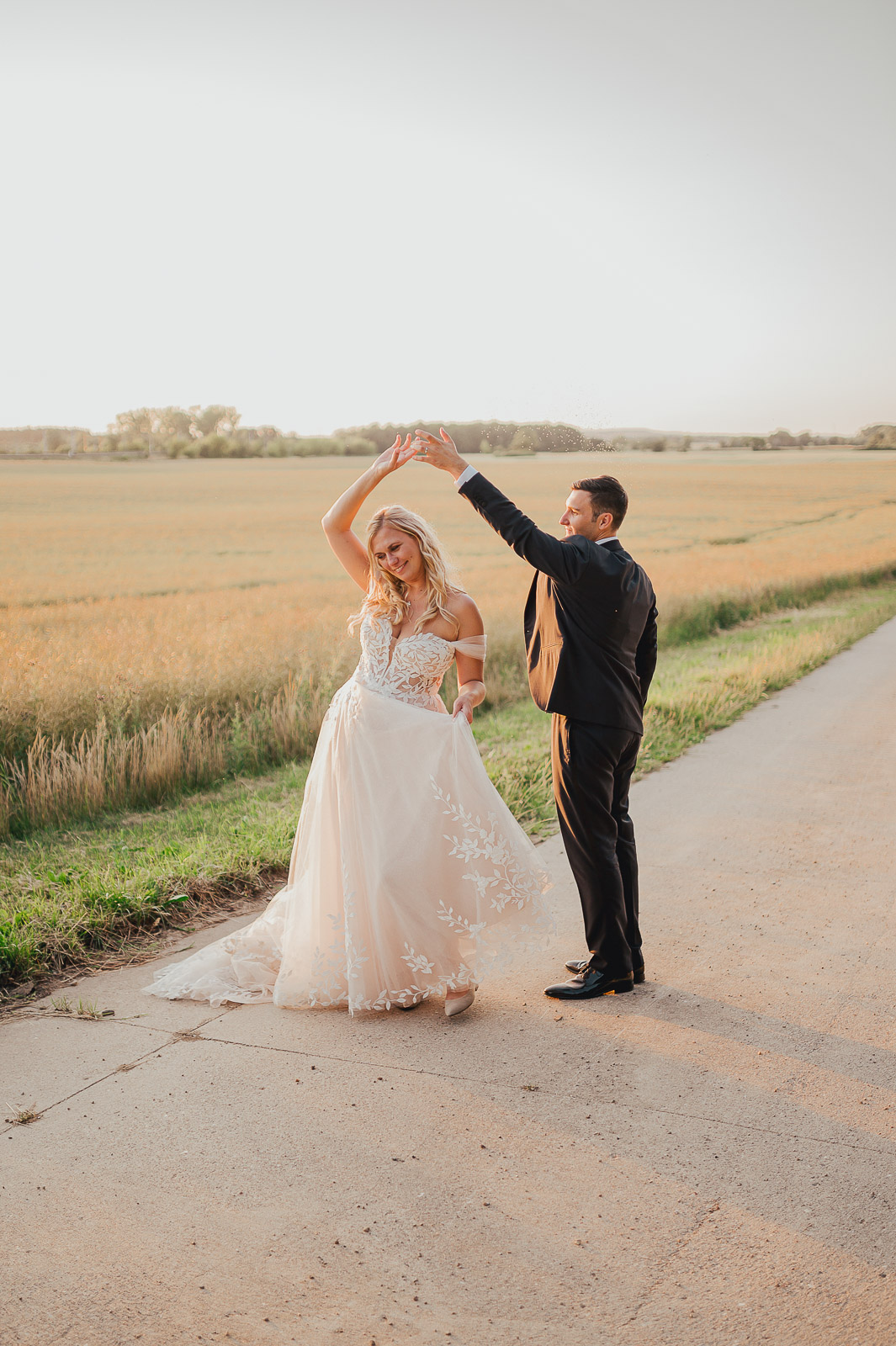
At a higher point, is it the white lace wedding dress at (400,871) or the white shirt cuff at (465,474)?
the white shirt cuff at (465,474)

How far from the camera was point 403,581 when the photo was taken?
14.6 ft

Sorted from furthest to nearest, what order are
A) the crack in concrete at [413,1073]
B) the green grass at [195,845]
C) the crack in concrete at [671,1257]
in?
the green grass at [195,845], the crack in concrete at [413,1073], the crack in concrete at [671,1257]

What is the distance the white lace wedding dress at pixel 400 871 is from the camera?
4059 mm

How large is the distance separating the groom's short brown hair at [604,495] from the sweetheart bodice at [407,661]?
0.79m

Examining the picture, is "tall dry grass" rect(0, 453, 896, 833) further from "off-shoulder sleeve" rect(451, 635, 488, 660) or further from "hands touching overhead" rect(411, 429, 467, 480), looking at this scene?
"off-shoulder sleeve" rect(451, 635, 488, 660)

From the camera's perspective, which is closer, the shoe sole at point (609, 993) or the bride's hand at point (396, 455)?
the bride's hand at point (396, 455)

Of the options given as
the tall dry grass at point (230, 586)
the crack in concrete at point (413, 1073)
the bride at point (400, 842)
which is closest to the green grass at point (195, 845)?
the tall dry grass at point (230, 586)

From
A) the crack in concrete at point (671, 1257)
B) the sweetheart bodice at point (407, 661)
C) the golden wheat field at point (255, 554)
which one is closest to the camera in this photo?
the crack in concrete at point (671, 1257)

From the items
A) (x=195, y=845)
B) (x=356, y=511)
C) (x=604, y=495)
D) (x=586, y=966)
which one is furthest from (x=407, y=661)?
(x=195, y=845)

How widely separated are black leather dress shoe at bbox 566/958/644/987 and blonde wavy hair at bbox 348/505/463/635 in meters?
1.57

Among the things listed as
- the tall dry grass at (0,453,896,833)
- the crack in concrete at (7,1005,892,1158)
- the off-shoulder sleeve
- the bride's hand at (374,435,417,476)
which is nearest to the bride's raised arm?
the bride's hand at (374,435,417,476)

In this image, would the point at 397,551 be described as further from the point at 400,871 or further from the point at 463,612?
the point at 400,871

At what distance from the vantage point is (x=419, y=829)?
4.09 meters

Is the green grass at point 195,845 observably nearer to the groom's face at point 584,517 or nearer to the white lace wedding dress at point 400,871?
the white lace wedding dress at point 400,871
